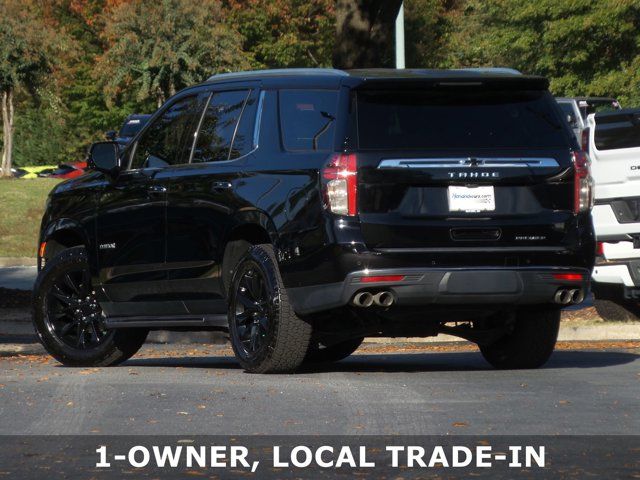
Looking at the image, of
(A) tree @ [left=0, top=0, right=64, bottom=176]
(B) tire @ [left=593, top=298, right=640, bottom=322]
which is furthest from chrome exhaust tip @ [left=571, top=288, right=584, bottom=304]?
(A) tree @ [left=0, top=0, right=64, bottom=176]

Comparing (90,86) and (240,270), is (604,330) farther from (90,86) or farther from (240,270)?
(90,86)

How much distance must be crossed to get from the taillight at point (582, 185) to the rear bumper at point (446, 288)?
491 mm

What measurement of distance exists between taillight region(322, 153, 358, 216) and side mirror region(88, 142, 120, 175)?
246 centimetres

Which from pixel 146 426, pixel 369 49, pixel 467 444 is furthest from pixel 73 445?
pixel 369 49

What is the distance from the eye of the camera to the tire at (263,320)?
10344 mm

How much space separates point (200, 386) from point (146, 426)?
1.87 meters

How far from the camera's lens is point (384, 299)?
9.93 metres

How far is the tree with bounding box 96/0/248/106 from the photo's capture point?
67188 mm

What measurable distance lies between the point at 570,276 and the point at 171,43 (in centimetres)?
5836

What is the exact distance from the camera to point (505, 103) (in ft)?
34.7

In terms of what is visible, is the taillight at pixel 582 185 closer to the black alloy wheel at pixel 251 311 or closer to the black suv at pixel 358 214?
the black suv at pixel 358 214

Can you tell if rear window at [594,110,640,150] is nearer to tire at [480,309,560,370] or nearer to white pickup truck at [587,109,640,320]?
white pickup truck at [587,109,640,320]

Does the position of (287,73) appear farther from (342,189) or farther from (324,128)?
(342,189)

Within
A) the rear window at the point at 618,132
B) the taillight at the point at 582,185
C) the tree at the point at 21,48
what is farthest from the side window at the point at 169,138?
the tree at the point at 21,48
